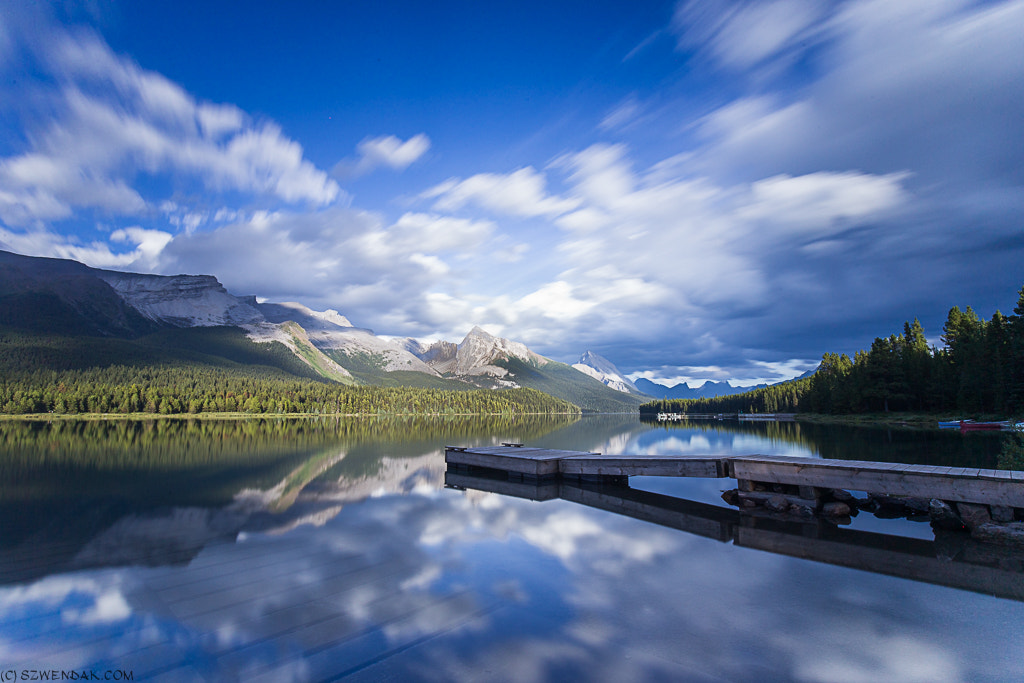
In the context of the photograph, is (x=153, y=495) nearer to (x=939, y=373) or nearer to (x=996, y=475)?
(x=996, y=475)

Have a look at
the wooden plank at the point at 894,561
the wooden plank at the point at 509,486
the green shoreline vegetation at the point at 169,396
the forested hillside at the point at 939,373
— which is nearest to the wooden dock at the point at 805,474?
the wooden plank at the point at 509,486

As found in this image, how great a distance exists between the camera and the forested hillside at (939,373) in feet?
189

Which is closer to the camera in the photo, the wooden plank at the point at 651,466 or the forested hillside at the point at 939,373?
the wooden plank at the point at 651,466

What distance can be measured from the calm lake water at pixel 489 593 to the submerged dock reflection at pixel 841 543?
0.09 m

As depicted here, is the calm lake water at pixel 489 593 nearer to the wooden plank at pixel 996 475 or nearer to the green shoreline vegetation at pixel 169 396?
the wooden plank at pixel 996 475

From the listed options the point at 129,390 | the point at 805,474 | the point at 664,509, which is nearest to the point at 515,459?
the point at 664,509

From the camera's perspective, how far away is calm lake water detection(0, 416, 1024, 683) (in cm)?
729

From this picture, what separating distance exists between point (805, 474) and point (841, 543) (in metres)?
4.13

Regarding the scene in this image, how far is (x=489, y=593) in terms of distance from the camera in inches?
401

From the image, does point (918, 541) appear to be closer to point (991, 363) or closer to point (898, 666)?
point (898, 666)

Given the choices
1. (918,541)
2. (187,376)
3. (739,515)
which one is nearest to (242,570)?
(739,515)

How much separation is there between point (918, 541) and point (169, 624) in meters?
18.6

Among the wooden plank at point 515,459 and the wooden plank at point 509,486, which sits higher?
the wooden plank at point 515,459

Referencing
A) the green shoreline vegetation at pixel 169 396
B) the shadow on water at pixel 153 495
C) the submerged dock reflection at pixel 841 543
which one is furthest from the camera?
the green shoreline vegetation at pixel 169 396
